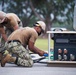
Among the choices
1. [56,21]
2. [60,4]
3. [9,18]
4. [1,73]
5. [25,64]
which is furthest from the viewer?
[56,21]

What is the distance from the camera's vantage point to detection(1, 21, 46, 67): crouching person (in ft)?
27.2

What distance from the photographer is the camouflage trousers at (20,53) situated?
8.29 meters

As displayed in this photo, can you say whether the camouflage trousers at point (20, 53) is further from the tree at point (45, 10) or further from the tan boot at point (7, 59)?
the tree at point (45, 10)

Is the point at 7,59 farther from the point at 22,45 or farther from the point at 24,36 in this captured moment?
the point at 24,36

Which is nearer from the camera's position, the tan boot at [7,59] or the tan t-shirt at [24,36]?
the tan boot at [7,59]

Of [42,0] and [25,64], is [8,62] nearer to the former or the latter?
[25,64]

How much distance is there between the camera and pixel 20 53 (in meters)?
8.37

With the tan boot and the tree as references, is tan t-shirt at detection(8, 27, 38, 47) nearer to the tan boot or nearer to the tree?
the tan boot

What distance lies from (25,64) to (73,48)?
1.03m

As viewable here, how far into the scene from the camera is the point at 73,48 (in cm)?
840

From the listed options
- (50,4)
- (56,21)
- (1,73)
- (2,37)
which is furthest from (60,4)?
(1,73)

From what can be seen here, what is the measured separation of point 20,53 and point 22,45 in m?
0.20

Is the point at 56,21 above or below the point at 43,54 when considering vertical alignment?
above

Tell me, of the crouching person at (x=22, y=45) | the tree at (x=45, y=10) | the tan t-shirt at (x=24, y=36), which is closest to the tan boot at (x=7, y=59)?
the crouching person at (x=22, y=45)
